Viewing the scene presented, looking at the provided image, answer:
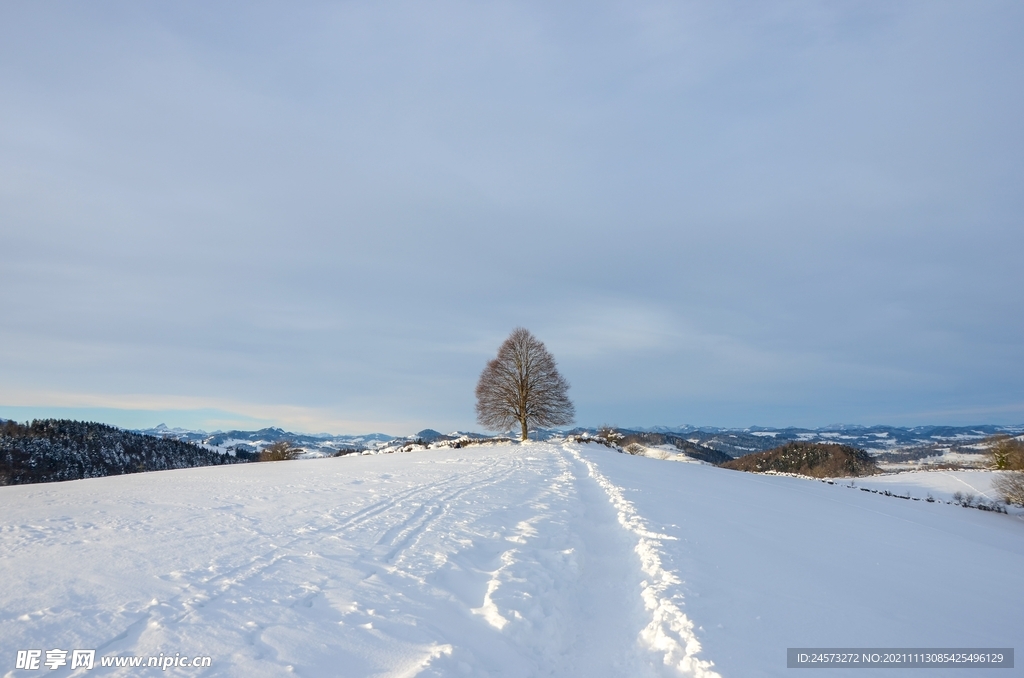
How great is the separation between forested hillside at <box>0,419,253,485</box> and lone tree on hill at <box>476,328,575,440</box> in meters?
46.6

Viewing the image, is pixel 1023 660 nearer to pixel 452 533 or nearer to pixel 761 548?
pixel 761 548

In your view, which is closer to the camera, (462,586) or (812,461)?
(462,586)

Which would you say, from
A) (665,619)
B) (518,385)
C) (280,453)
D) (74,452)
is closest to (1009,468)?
(518,385)

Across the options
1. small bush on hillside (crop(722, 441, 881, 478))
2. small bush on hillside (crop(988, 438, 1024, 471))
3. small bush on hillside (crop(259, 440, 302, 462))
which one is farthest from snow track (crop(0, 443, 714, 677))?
small bush on hillside (crop(722, 441, 881, 478))

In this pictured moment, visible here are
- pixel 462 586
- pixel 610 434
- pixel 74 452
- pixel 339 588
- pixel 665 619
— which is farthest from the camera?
pixel 74 452

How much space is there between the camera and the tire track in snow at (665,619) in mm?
4629

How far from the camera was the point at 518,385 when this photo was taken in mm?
38594

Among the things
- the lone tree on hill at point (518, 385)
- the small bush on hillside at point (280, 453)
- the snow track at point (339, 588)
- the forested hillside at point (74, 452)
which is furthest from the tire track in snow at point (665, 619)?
the forested hillside at point (74, 452)

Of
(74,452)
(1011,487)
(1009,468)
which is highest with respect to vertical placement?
A: (1009,468)

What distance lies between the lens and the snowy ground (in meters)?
4.41

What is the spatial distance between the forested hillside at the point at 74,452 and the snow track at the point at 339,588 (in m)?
66.6

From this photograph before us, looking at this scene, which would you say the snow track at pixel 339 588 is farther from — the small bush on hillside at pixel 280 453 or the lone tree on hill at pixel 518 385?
the small bush on hillside at pixel 280 453

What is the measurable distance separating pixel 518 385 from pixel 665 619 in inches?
1305

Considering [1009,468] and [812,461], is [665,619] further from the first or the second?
[812,461]
